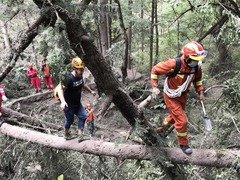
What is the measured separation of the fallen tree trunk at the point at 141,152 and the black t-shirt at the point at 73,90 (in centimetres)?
66

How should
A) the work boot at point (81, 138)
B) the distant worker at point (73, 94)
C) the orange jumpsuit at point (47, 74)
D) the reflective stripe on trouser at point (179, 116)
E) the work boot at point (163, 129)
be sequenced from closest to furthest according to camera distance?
1. the orange jumpsuit at point (47, 74)
2. the reflective stripe on trouser at point (179, 116)
3. the distant worker at point (73, 94)
4. the work boot at point (163, 129)
5. the work boot at point (81, 138)

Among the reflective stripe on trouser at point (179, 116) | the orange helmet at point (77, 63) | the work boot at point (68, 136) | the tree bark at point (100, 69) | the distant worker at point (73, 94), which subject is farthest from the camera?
the work boot at point (68, 136)

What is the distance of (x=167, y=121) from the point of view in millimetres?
4387

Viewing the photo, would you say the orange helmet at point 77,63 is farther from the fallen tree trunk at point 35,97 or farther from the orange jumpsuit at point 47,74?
the fallen tree trunk at point 35,97

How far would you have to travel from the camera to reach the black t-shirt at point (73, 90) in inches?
179

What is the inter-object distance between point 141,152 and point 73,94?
1476mm

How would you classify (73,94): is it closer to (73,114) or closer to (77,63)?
(73,114)

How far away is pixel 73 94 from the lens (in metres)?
4.89

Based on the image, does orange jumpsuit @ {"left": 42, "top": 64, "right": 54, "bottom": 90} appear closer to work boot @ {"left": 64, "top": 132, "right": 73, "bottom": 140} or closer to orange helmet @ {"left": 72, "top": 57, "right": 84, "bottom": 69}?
orange helmet @ {"left": 72, "top": 57, "right": 84, "bottom": 69}

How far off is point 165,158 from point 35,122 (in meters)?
3.80

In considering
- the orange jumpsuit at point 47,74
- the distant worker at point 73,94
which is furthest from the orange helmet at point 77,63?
the orange jumpsuit at point 47,74

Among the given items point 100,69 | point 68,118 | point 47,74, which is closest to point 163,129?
point 100,69

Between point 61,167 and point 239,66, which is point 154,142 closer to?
point 61,167

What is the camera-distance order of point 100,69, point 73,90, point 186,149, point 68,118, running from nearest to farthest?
point 100,69, point 186,149, point 73,90, point 68,118
